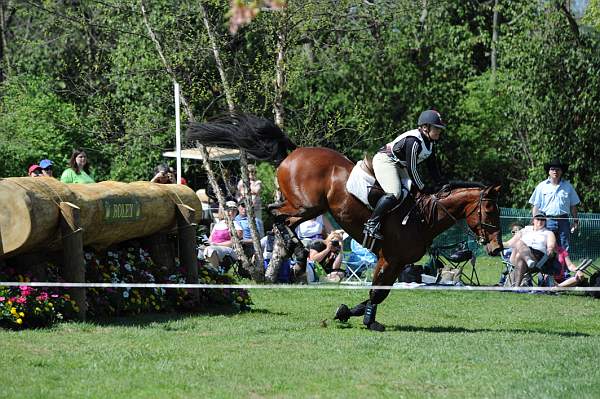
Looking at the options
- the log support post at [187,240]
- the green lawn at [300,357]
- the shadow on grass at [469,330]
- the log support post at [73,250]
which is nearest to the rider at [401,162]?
the shadow on grass at [469,330]

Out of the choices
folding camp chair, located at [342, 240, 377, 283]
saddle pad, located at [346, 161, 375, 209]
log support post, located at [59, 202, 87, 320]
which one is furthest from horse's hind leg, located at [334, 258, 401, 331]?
folding camp chair, located at [342, 240, 377, 283]

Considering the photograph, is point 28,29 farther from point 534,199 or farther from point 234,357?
point 234,357

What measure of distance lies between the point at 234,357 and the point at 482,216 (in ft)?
12.3

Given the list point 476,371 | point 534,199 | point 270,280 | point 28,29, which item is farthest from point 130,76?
point 28,29

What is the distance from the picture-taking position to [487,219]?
11.3 meters

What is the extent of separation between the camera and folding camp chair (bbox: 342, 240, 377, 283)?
711 inches

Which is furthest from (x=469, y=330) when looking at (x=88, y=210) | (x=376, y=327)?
(x=88, y=210)

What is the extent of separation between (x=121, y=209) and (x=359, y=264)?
24.6 ft

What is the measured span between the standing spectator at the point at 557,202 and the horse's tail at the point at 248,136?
6608 millimetres

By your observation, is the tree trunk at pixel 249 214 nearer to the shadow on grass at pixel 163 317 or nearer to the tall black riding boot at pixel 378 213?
the shadow on grass at pixel 163 317

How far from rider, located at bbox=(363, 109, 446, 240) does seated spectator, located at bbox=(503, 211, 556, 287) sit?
5640mm

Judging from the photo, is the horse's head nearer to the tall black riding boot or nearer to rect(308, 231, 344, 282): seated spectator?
the tall black riding boot

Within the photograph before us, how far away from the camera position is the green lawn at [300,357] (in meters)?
7.50

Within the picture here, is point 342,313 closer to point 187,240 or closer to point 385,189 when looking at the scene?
point 385,189
